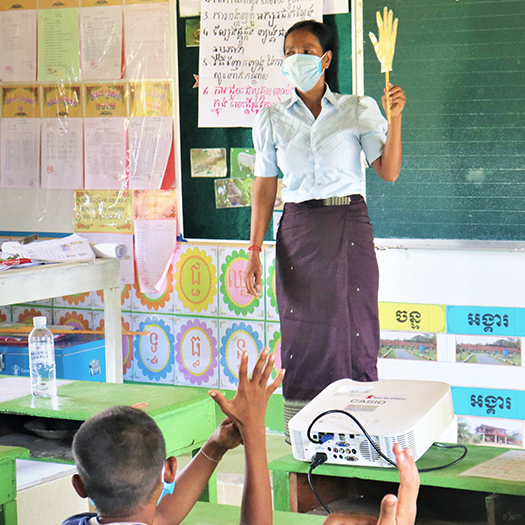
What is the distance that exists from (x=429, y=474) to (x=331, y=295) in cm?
118

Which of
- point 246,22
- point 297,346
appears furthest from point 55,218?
point 297,346

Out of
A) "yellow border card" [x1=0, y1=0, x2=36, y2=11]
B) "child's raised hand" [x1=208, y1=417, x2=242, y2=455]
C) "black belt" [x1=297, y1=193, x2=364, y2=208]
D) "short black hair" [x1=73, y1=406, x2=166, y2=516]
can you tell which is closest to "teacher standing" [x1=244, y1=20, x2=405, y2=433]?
"black belt" [x1=297, y1=193, x2=364, y2=208]

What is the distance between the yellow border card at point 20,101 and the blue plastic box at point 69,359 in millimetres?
1193

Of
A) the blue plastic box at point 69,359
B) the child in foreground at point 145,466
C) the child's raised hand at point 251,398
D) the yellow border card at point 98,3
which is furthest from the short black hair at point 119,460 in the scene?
the yellow border card at point 98,3

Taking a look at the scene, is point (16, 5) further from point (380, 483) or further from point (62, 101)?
point (380, 483)

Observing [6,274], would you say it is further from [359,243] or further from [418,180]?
[418,180]

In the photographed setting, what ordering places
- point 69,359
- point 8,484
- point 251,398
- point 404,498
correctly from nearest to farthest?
1. point 404,498
2. point 251,398
3. point 8,484
4. point 69,359

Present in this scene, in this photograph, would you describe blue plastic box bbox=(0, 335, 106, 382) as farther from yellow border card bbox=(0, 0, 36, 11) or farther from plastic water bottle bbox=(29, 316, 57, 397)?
yellow border card bbox=(0, 0, 36, 11)

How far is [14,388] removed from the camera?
2432 mm

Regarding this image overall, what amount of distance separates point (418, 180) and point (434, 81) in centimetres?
40

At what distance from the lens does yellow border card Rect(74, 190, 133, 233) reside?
4062mm

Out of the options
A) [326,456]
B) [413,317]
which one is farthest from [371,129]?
[326,456]

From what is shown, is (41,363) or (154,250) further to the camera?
(154,250)

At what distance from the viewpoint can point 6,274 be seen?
3027 mm
